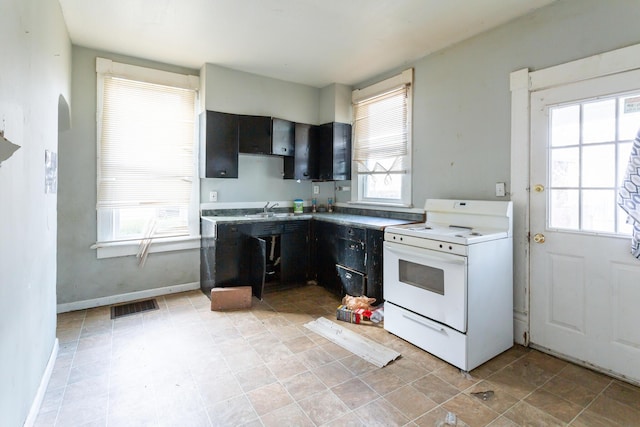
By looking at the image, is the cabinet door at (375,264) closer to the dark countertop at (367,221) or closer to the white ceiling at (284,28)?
the dark countertop at (367,221)

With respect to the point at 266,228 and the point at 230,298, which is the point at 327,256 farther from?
the point at 230,298

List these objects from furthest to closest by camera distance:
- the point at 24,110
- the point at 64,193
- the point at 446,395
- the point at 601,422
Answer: the point at 64,193 → the point at 446,395 → the point at 601,422 → the point at 24,110

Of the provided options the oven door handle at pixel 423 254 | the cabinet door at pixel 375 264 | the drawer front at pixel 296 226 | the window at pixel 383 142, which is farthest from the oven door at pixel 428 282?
the drawer front at pixel 296 226

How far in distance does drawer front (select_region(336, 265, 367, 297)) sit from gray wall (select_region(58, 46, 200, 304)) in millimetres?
2443

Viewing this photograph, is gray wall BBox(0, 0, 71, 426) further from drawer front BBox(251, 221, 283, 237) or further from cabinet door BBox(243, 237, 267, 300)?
drawer front BBox(251, 221, 283, 237)

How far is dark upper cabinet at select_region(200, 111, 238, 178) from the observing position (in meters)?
3.72

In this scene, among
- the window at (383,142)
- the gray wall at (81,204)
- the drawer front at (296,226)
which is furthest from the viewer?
the drawer front at (296,226)

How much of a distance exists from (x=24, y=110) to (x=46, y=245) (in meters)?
1.00

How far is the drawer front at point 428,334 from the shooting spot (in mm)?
2225

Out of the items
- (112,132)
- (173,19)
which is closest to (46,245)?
(112,132)

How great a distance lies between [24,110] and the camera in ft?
5.32

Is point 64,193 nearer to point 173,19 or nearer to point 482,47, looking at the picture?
point 173,19

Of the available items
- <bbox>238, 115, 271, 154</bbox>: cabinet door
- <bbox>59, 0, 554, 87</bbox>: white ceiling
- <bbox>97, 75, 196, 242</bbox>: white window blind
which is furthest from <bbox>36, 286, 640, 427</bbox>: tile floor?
<bbox>59, 0, 554, 87</bbox>: white ceiling

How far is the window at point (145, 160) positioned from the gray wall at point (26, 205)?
3.55 ft
